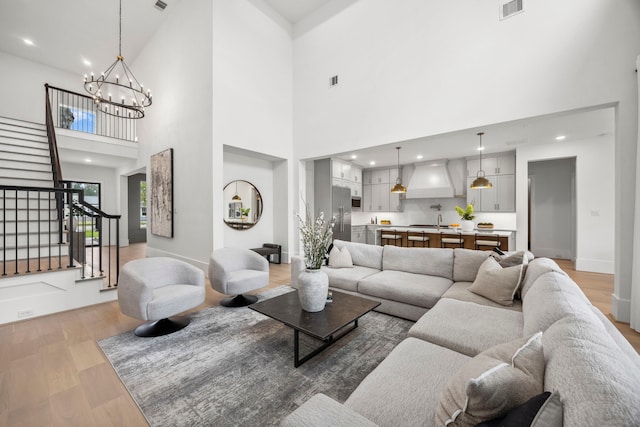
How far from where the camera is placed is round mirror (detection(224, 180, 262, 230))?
5.82 m

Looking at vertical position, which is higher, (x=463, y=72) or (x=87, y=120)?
(x=87, y=120)

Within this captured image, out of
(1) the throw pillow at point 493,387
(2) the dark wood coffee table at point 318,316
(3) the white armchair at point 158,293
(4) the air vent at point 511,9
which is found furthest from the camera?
(4) the air vent at point 511,9

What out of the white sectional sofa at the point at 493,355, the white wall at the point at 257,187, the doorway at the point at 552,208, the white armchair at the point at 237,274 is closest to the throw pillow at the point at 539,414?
the white sectional sofa at the point at 493,355

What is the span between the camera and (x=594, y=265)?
5.43 meters

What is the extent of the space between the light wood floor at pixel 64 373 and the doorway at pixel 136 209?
7529 mm

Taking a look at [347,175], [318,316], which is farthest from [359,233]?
[318,316]

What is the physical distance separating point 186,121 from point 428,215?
7.23 metres

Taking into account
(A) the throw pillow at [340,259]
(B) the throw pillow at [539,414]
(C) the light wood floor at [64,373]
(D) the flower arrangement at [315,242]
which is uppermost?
(D) the flower arrangement at [315,242]

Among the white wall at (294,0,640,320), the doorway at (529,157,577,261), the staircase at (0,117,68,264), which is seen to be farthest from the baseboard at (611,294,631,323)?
the staircase at (0,117,68,264)

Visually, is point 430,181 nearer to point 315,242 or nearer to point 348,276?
point 348,276

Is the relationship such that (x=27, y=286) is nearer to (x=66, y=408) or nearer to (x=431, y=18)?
(x=66, y=408)

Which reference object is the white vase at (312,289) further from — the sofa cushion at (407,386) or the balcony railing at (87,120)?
the balcony railing at (87,120)

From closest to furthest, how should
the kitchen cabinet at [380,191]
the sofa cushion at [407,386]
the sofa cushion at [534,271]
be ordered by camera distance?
the sofa cushion at [407,386]
the sofa cushion at [534,271]
the kitchen cabinet at [380,191]

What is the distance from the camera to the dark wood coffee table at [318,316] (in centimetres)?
206
